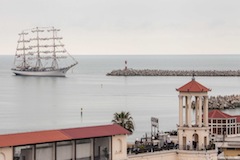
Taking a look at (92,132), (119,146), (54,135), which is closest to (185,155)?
(119,146)

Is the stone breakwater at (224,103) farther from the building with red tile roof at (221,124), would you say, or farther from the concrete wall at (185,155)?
the concrete wall at (185,155)

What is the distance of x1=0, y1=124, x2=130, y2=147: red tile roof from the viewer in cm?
2367

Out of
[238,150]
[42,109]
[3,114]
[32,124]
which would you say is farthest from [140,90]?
[238,150]

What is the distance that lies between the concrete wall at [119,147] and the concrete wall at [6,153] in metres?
4.66

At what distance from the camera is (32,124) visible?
3354 inches

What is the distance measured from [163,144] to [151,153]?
2.91 metres

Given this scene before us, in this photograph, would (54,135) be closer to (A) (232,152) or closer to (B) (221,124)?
(A) (232,152)

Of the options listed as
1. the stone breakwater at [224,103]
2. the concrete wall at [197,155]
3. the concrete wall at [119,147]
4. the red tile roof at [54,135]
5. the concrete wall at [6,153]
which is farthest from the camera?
the stone breakwater at [224,103]

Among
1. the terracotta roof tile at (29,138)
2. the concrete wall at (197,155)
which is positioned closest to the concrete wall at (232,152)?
the concrete wall at (197,155)

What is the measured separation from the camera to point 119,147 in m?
26.9

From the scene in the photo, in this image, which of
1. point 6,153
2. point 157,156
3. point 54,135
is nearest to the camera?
point 6,153

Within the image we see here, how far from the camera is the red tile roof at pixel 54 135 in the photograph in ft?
77.7

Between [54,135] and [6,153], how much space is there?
2.31m

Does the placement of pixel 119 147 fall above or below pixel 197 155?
above
